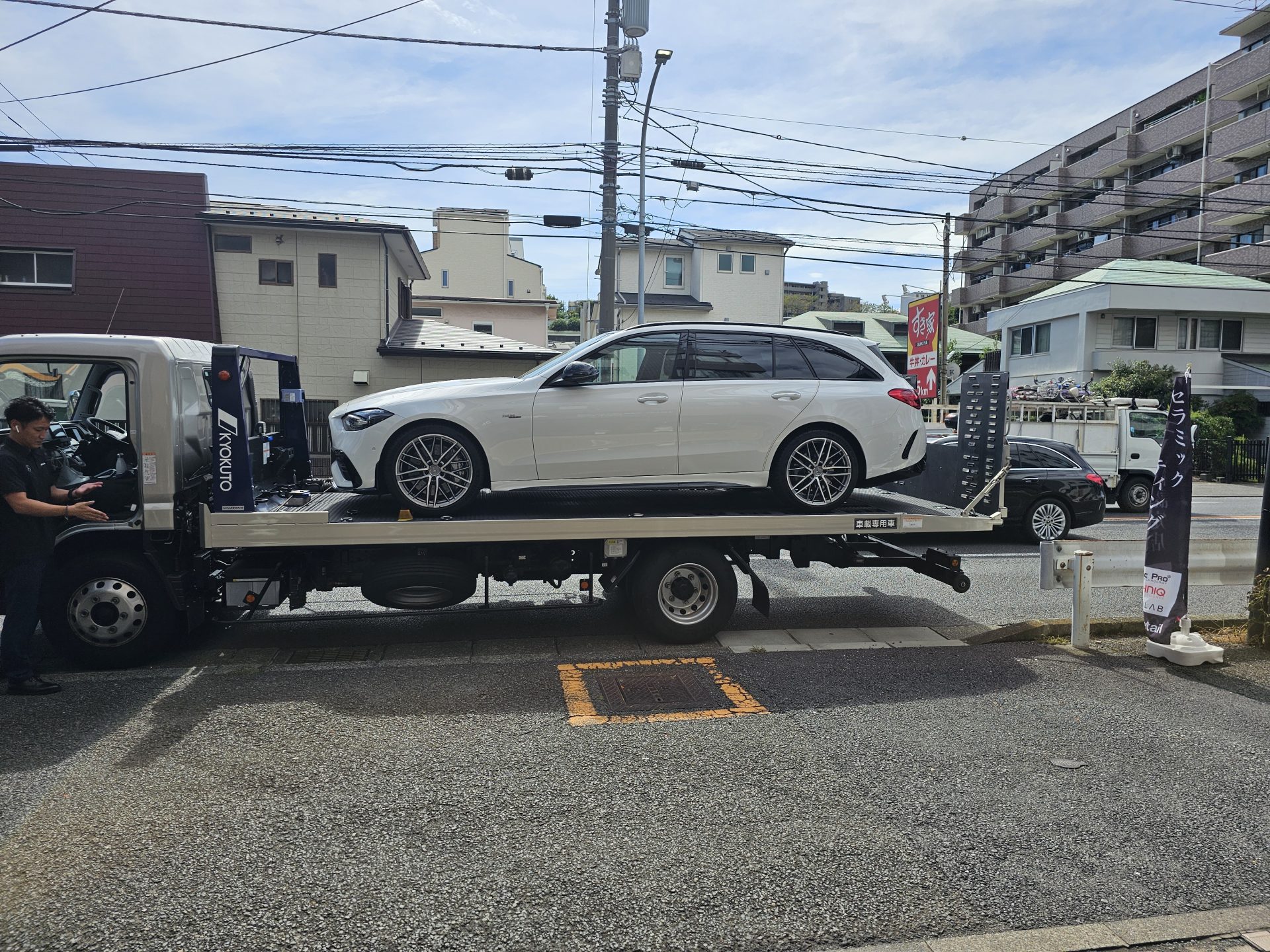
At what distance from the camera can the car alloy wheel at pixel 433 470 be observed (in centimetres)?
640

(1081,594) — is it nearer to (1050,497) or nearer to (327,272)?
(1050,497)

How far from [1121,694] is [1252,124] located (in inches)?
1691

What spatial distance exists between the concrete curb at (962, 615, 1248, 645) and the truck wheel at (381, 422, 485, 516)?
4.19m

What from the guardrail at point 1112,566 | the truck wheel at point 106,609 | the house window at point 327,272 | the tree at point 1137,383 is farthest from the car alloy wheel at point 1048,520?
the tree at point 1137,383

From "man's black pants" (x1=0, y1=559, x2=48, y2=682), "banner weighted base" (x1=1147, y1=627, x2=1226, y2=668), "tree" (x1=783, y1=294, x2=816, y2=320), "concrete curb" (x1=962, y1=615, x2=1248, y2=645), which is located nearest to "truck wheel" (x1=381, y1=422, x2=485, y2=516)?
"man's black pants" (x1=0, y1=559, x2=48, y2=682)

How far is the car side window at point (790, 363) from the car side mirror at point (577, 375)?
148 cm

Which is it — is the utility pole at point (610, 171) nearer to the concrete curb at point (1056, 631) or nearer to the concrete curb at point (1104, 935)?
the concrete curb at point (1056, 631)

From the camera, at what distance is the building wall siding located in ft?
66.0

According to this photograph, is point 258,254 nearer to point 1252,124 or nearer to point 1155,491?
point 1155,491

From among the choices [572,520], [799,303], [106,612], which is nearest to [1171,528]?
[572,520]

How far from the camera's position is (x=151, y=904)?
128 inches

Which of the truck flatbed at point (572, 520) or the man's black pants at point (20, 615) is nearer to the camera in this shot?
the man's black pants at point (20, 615)

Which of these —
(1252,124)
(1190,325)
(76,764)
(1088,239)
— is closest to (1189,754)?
(76,764)

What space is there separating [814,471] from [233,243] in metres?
19.2
